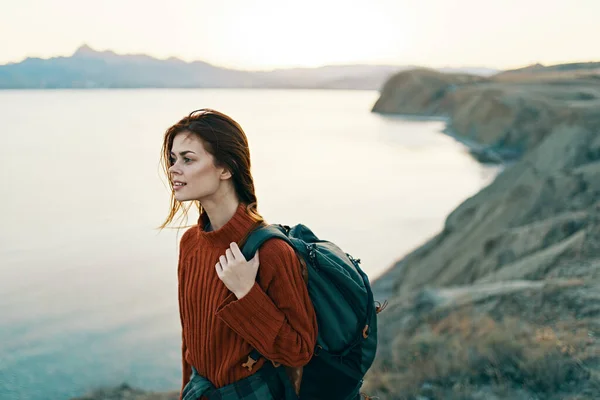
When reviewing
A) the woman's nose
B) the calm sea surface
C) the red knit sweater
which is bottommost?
the calm sea surface

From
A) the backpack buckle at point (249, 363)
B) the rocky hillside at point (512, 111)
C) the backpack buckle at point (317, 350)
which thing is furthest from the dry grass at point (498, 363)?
the rocky hillside at point (512, 111)

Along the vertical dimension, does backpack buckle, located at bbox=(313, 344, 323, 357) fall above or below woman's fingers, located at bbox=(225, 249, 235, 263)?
below

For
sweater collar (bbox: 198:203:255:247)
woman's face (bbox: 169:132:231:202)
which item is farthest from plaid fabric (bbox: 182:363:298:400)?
woman's face (bbox: 169:132:231:202)

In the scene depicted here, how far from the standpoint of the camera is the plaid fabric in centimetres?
203

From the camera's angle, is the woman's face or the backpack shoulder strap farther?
the woman's face

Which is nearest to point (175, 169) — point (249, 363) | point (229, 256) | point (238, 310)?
point (229, 256)

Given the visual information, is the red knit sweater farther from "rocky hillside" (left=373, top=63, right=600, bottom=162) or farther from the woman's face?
"rocky hillside" (left=373, top=63, right=600, bottom=162)

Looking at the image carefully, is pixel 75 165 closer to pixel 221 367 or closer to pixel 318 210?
pixel 318 210

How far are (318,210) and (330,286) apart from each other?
24.1 meters

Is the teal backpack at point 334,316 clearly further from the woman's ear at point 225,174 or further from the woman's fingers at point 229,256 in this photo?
the woman's ear at point 225,174

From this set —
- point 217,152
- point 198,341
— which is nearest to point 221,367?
point 198,341

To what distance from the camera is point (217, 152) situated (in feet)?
6.84

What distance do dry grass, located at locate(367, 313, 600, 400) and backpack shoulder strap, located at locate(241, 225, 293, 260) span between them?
9.08 ft

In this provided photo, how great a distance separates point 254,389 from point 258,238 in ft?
1.74
